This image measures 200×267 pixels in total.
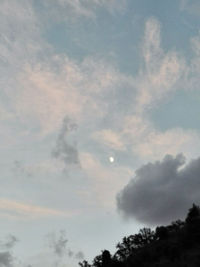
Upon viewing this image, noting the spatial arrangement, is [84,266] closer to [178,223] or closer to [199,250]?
[178,223]

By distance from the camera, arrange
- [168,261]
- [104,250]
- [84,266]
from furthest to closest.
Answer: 1. [84,266]
2. [104,250]
3. [168,261]

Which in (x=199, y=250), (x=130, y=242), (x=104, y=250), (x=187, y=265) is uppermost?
(x=130, y=242)

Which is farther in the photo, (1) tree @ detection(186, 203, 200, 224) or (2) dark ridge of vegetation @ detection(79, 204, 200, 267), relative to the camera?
(1) tree @ detection(186, 203, 200, 224)

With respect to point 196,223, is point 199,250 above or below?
below

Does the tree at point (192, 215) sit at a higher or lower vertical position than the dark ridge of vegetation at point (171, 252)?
higher

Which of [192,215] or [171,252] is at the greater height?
[192,215]

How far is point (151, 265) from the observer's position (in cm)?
6869

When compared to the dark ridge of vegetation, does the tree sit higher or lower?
higher

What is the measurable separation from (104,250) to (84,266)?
18828 mm

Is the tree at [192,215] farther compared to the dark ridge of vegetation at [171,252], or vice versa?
the tree at [192,215]

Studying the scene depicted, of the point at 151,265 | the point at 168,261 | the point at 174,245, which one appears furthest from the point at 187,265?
the point at 174,245

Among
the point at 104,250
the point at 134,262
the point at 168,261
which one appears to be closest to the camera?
the point at 168,261

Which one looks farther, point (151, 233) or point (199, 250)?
point (151, 233)

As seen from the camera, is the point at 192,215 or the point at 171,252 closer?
the point at 171,252
